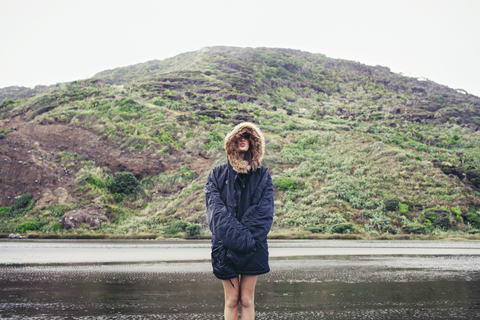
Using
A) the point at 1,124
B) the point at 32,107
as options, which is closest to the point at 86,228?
the point at 1,124

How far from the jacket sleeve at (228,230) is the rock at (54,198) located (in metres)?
23.3

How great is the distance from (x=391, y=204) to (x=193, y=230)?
1352 cm

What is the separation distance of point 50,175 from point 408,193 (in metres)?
27.8

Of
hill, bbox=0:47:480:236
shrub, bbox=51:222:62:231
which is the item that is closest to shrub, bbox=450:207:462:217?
hill, bbox=0:47:480:236

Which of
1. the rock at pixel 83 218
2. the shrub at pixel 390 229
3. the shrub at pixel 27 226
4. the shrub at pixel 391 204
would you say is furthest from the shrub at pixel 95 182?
the shrub at pixel 391 204

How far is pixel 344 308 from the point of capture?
14.0ft

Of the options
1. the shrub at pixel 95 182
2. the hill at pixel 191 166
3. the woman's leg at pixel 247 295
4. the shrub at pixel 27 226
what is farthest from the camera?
the shrub at pixel 95 182

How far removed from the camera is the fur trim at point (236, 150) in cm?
290

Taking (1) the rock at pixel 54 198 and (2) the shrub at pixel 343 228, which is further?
(1) the rock at pixel 54 198

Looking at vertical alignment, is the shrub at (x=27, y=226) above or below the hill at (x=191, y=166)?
below

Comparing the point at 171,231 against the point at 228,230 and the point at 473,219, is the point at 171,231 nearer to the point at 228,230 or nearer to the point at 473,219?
the point at 228,230

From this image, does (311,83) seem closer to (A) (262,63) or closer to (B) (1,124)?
(A) (262,63)

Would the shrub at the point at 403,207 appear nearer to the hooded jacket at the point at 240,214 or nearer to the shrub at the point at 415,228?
the shrub at the point at 415,228

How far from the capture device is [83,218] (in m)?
20.5
